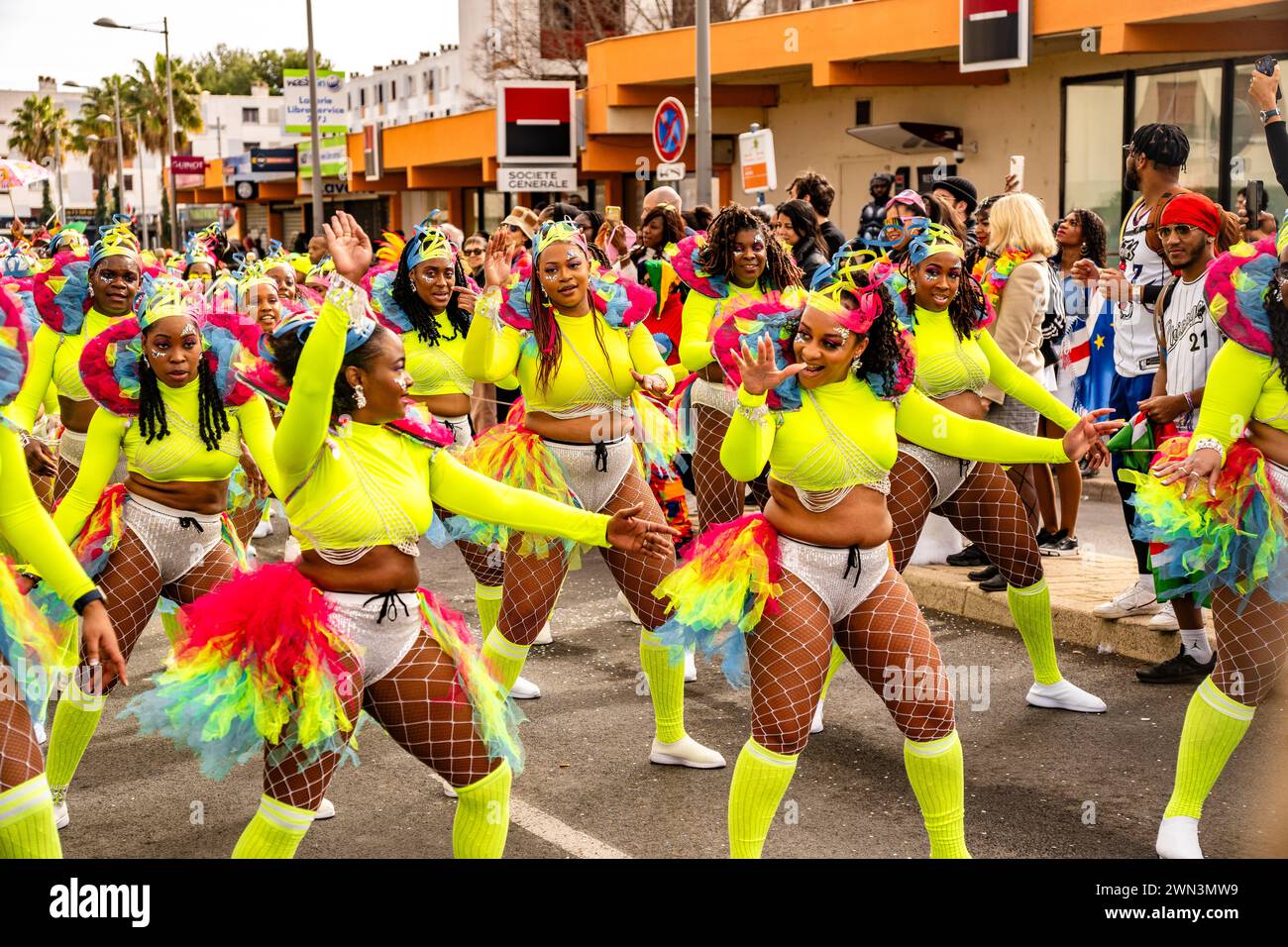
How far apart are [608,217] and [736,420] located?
6716 millimetres

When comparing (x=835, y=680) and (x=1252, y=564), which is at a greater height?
(x=1252, y=564)

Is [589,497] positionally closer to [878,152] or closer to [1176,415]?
[1176,415]

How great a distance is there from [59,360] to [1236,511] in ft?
17.3

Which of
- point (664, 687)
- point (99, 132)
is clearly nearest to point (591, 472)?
point (664, 687)

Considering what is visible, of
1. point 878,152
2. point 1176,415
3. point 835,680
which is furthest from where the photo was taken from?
point 878,152

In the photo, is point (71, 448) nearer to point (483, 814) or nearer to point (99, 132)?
point (483, 814)

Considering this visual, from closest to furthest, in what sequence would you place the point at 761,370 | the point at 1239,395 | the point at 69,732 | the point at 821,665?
the point at 761,370 → the point at 821,665 → the point at 1239,395 → the point at 69,732

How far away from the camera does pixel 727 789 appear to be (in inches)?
227

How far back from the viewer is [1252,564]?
15.4 feet

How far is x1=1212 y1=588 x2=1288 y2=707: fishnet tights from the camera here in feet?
15.4

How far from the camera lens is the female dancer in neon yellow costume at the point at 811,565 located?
438 cm

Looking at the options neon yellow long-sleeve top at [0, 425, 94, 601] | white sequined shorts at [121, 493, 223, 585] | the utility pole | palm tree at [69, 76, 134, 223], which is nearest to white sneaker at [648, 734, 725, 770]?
white sequined shorts at [121, 493, 223, 585]
